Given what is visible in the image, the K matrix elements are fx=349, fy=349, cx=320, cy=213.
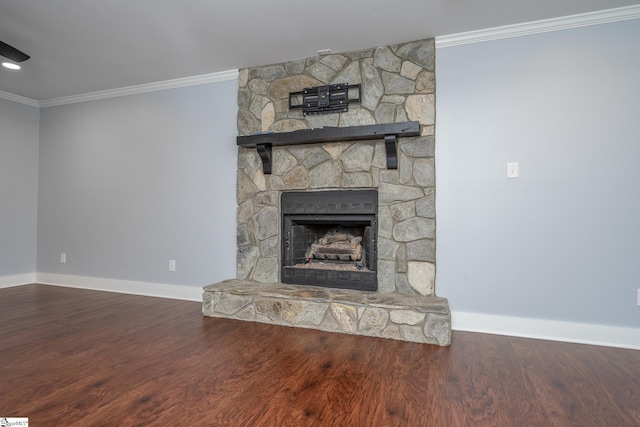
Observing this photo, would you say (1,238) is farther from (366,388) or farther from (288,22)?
(366,388)

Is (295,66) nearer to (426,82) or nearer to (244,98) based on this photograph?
(244,98)

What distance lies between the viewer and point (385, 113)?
284 cm

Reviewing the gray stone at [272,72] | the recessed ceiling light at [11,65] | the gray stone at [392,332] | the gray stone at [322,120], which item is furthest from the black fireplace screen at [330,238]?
the recessed ceiling light at [11,65]

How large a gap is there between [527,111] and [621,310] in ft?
4.86

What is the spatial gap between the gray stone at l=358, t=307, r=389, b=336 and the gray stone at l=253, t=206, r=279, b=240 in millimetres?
1152

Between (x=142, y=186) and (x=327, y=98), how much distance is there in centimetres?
223

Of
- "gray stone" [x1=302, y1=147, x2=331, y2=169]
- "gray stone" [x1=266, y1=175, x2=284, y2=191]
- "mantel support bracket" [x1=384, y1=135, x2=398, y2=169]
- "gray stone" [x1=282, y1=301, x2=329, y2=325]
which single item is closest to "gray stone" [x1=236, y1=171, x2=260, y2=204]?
"gray stone" [x1=266, y1=175, x2=284, y2=191]

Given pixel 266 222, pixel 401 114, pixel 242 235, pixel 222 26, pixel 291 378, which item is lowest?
pixel 291 378

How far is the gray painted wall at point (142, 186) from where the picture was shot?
342cm

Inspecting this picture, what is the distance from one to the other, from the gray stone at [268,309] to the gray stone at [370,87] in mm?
1755

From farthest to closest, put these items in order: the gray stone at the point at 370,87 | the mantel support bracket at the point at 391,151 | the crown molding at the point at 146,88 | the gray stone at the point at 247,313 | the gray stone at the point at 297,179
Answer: the crown molding at the point at 146,88, the gray stone at the point at 297,179, the gray stone at the point at 370,87, the gray stone at the point at 247,313, the mantel support bracket at the point at 391,151

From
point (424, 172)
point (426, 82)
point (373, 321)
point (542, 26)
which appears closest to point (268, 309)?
point (373, 321)

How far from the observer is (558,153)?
2.46m

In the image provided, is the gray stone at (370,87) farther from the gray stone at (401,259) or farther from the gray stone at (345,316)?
the gray stone at (345,316)
